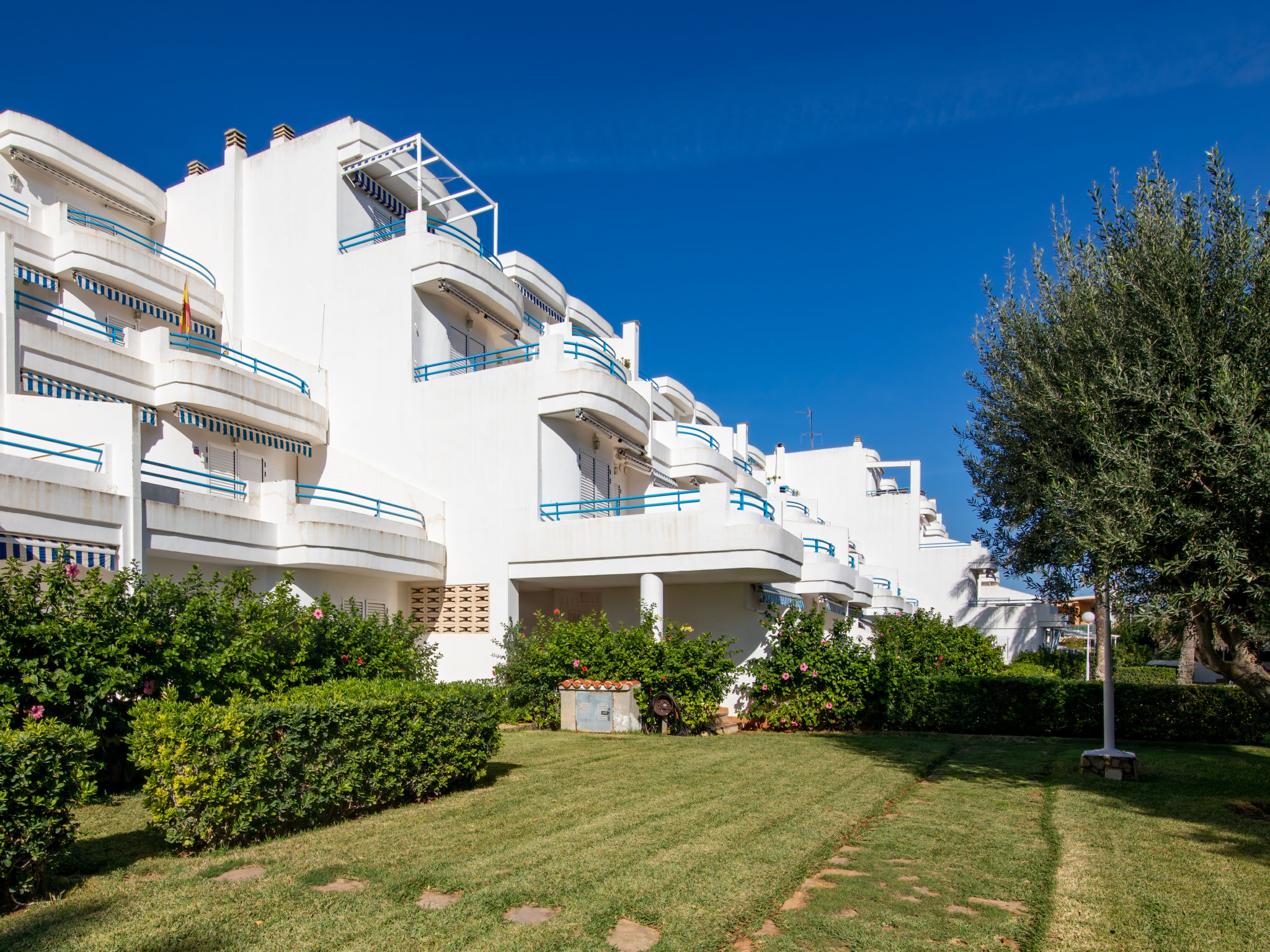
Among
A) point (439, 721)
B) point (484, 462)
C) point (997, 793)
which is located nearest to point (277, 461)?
point (484, 462)

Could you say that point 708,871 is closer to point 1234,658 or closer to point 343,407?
point 1234,658

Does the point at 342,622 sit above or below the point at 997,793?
above

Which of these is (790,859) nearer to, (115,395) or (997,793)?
(997,793)

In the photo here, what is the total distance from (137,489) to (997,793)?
1288 cm

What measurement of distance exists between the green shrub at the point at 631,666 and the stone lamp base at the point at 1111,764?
6.55 metres

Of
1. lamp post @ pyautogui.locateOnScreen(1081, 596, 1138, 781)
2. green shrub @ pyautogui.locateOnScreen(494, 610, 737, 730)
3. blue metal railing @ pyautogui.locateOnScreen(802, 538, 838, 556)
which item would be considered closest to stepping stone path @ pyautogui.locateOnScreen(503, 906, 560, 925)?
lamp post @ pyautogui.locateOnScreen(1081, 596, 1138, 781)

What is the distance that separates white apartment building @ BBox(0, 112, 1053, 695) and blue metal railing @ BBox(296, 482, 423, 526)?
9cm

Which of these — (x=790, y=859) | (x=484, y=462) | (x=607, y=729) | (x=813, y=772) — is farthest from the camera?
(x=484, y=462)

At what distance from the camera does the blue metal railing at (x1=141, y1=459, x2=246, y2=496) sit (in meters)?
15.8

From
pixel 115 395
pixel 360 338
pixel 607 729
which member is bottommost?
pixel 607 729

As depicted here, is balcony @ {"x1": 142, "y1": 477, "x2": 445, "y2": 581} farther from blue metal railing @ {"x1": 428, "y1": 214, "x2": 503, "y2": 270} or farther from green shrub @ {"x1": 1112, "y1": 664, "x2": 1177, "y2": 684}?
green shrub @ {"x1": 1112, "y1": 664, "x2": 1177, "y2": 684}

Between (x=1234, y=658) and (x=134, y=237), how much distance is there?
24.6 m

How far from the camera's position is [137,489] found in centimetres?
1340

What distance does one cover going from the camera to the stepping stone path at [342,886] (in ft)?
20.7
